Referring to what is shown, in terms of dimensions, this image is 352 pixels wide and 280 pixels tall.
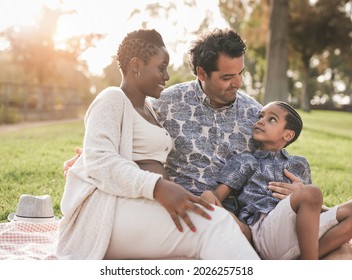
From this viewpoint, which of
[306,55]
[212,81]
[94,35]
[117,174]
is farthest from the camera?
[306,55]

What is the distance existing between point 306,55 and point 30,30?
16350 millimetres

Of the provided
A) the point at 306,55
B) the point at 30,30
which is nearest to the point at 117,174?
the point at 30,30

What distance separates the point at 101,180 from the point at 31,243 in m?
1.04

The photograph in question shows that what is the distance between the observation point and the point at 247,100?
4043 mm

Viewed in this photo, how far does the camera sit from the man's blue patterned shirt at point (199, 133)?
3748mm

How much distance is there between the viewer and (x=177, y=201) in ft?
8.98

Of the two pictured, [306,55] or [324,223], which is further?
[306,55]

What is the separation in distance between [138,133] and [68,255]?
2.42 ft

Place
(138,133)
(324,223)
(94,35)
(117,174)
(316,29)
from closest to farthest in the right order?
(117,174)
(138,133)
(324,223)
(94,35)
(316,29)

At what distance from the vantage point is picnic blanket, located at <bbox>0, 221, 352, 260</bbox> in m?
3.36

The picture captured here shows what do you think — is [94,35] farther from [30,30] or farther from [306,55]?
[306,55]

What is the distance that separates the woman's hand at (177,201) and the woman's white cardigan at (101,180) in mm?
44

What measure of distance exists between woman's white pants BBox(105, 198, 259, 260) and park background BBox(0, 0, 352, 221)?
106cm
